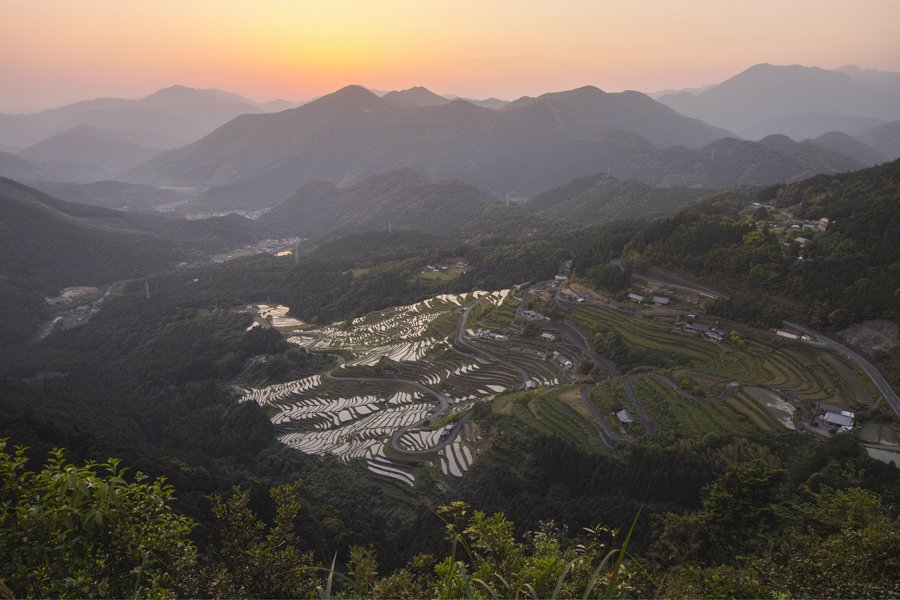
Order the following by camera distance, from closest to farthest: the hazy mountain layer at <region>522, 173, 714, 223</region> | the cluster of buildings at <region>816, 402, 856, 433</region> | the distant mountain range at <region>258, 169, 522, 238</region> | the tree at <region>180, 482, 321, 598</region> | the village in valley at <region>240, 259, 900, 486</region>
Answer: the tree at <region>180, 482, 321, 598</region> < the cluster of buildings at <region>816, 402, 856, 433</region> < the village in valley at <region>240, 259, 900, 486</region> < the hazy mountain layer at <region>522, 173, 714, 223</region> < the distant mountain range at <region>258, 169, 522, 238</region>

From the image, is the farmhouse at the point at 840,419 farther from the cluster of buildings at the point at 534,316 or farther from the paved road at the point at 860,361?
the cluster of buildings at the point at 534,316

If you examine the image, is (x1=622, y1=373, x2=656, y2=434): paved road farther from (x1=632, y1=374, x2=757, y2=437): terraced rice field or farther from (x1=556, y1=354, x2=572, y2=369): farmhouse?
(x1=556, y1=354, x2=572, y2=369): farmhouse

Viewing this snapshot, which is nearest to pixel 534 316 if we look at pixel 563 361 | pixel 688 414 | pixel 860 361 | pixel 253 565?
pixel 563 361

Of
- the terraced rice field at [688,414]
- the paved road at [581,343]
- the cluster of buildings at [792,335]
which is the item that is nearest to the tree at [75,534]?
the terraced rice field at [688,414]

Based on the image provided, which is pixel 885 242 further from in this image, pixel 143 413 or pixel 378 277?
pixel 143 413

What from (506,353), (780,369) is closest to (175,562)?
(780,369)

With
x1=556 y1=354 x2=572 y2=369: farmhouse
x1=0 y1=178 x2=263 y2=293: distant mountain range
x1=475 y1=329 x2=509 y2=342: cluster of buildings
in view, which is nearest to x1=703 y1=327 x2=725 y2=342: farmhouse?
x1=556 y1=354 x2=572 y2=369: farmhouse

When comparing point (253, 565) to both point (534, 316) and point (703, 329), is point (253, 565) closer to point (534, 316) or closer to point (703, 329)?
point (703, 329)
